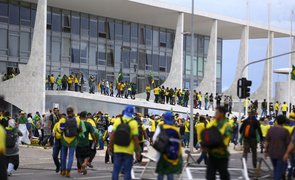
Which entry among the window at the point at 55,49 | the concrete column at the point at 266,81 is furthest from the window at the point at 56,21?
the concrete column at the point at 266,81

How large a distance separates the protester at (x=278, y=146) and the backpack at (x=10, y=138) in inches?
246

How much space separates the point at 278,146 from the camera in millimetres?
12258

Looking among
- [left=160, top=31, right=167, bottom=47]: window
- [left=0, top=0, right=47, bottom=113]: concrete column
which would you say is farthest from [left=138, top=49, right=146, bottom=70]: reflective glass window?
[left=0, top=0, right=47, bottom=113]: concrete column

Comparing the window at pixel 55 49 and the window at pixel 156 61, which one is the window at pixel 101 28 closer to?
the window at pixel 55 49

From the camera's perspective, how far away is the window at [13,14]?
4591 cm

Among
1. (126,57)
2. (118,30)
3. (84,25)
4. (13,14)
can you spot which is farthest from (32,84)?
(126,57)

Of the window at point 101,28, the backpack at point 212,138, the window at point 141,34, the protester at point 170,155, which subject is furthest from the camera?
the window at point 141,34

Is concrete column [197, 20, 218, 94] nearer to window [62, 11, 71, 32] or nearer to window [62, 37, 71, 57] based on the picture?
window [62, 37, 71, 57]

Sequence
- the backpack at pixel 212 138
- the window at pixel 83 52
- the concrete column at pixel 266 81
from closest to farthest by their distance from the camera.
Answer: the backpack at pixel 212 138 < the window at pixel 83 52 < the concrete column at pixel 266 81

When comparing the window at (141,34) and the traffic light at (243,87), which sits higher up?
the window at (141,34)

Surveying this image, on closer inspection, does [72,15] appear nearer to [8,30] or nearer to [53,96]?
[8,30]

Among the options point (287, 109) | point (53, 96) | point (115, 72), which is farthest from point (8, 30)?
point (287, 109)

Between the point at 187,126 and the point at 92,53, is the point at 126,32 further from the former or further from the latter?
the point at 187,126

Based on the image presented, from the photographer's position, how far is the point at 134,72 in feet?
185
